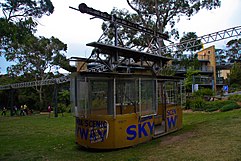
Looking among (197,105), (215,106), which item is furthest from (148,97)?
(197,105)

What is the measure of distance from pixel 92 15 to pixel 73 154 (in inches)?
187

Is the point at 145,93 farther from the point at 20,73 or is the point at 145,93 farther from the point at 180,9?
the point at 20,73

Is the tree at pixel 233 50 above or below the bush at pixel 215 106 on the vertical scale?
above

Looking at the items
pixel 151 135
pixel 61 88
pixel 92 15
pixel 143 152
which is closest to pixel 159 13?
pixel 92 15

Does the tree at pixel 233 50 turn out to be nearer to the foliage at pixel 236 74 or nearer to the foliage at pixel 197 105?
the foliage at pixel 236 74

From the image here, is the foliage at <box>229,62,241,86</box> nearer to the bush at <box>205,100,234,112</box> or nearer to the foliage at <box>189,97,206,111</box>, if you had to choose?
the foliage at <box>189,97,206,111</box>

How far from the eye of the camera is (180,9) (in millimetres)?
21844

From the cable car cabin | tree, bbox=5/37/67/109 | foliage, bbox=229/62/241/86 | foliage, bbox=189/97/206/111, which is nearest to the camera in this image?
the cable car cabin

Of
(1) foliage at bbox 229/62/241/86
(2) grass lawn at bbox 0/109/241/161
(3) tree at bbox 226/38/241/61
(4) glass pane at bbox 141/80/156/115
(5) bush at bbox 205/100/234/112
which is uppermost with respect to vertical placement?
(3) tree at bbox 226/38/241/61

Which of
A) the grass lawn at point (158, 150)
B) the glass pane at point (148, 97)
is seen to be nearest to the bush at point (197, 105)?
the grass lawn at point (158, 150)

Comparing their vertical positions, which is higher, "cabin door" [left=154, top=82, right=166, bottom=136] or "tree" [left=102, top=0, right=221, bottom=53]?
"tree" [left=102, top=0, right=221, bottom=53]

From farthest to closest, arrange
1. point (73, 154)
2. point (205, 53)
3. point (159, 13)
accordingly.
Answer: point (205, 53), point (159, 13), point (73, 154)

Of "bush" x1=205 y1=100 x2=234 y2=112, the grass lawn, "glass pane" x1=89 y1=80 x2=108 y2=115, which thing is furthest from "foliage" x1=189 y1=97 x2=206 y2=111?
"glass pane" x1=89 y1=80 x2=108 y2=115

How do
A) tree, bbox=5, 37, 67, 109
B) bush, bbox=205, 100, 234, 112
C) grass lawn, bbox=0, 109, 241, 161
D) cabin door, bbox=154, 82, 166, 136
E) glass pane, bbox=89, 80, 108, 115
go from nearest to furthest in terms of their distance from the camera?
grass lawn, bbox=0, 109, 241, 161
glass pane, bbox=89, 80, 108, 115
cabin door, bbox=154, 82, 166, 136
bush, bbox=205, 100, 234, 112
tree, bbox=5, 37, 67, 109
